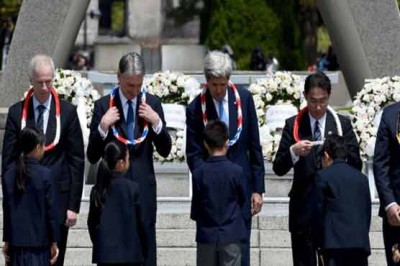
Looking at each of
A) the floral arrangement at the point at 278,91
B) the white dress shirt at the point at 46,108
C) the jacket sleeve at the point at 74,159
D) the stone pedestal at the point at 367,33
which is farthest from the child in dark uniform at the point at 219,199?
the stone pedestal at the point at 367,33

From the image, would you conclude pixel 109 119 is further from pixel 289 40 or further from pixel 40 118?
pixel 289 40

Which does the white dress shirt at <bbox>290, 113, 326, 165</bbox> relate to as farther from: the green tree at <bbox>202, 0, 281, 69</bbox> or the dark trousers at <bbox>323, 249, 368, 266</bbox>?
the green tree at <bbox>202, 0, 281, 69</bbox>

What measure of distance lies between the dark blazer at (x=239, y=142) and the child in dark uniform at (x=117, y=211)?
2.00ft

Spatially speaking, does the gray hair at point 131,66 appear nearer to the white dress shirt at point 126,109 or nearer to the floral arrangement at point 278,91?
the white dress shirt at point 126,109

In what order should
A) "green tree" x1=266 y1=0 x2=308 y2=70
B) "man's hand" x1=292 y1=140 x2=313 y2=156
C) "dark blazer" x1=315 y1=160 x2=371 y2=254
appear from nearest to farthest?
"dark blazer" x1=315 y1=160 x2=371 y2=254 → "man's hand" x1=292 y1=140 x2=313 y2=156 → "green tree" x1=266 y1=0 x2=308 y2=70

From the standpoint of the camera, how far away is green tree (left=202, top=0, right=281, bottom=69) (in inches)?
1305

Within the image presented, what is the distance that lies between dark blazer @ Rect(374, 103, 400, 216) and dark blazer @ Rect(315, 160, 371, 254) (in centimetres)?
14

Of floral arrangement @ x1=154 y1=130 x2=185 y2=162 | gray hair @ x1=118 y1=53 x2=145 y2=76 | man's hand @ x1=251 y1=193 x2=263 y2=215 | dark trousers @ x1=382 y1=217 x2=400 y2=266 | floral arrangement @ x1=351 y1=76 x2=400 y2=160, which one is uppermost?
floral arrangement @ x1=351 y1=76 x2=400 y2=160

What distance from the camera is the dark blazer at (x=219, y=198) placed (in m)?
10.1

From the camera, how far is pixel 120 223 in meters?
10.1

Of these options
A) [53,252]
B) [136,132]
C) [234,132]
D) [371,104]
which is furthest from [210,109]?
[371,104]

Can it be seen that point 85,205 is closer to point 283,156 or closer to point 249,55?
point 283,156

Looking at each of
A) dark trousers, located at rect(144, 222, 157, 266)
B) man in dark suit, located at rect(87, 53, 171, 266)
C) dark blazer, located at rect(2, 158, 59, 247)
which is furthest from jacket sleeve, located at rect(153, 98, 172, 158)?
dark blazer, located at rect(2, 158, 59, 247)

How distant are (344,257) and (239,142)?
109 cm
